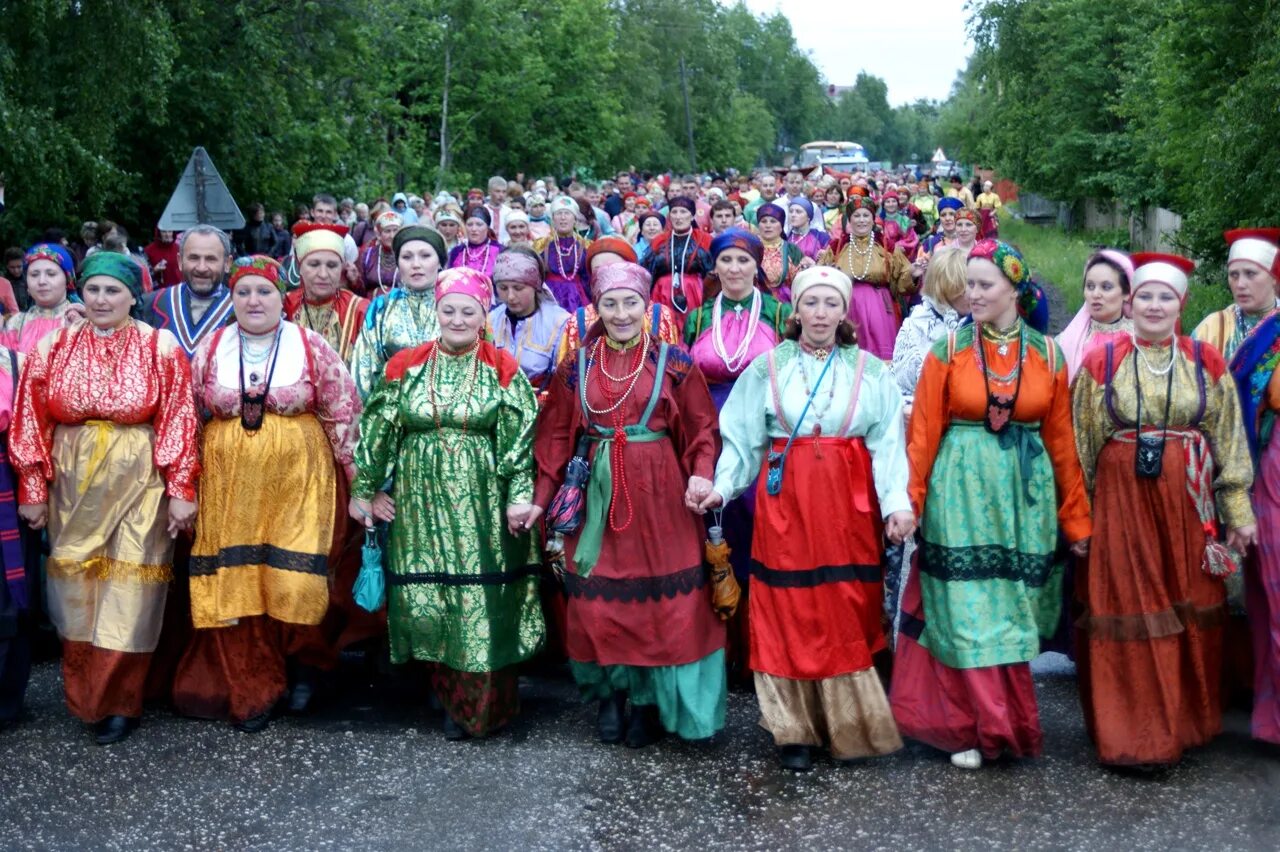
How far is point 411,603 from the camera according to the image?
5.99 m

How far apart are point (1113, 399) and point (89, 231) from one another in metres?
12.0

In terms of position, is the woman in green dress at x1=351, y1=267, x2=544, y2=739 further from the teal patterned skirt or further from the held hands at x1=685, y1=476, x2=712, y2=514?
the teal patterned skirt

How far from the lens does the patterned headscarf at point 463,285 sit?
5926 mm

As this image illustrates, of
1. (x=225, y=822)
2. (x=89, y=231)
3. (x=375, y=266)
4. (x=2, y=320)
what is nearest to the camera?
(x=225, y=822)

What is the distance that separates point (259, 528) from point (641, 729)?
172cm

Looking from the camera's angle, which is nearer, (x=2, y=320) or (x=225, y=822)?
(x=225, y=822)

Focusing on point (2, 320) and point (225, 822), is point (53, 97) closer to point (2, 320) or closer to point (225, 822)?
point (2, 320)

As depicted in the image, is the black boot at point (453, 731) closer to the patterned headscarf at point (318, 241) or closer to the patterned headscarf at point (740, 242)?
the patterned headscarf at point (318, 241)

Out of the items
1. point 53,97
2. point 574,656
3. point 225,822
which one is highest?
point 53,97

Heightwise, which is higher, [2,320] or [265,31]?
[265,31]

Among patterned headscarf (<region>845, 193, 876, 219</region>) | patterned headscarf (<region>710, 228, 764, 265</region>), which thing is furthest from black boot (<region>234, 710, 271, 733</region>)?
patterned headscarf (<region>845, 193, 876, 219</region>)

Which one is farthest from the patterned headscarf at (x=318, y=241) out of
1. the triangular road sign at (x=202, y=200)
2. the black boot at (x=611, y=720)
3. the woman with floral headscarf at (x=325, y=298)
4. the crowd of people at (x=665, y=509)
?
the triangular road sign at (x=202, y=200)

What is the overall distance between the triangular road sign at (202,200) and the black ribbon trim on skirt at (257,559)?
6.55m

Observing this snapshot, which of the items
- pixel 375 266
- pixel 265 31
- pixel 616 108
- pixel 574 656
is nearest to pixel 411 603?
pixel 574 656
